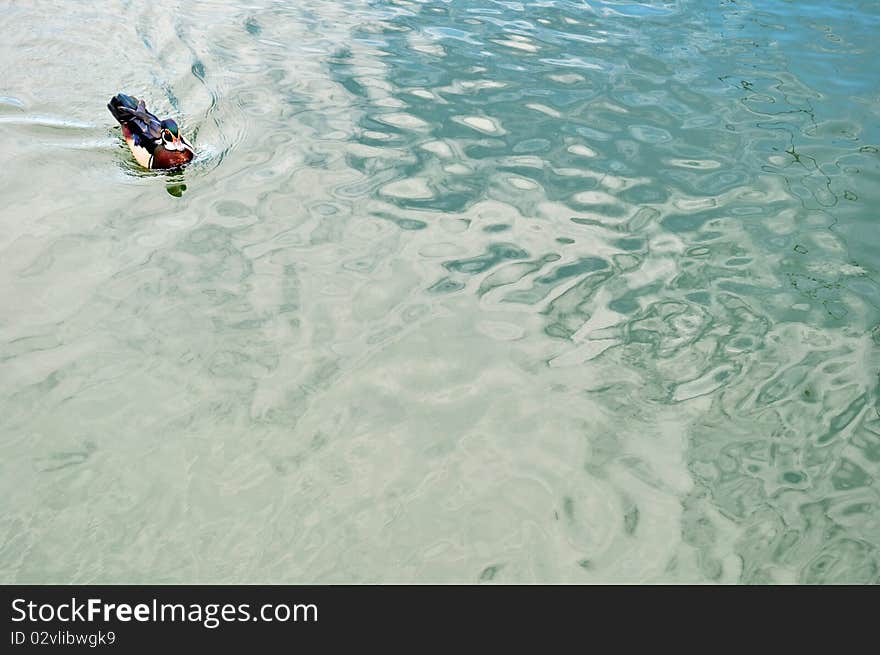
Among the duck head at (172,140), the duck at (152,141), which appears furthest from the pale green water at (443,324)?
the duck head at (172,140)

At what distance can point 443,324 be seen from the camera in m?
4.98

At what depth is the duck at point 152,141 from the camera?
639cm

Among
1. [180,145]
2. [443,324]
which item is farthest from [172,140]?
[443,324]

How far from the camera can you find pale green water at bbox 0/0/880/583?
382 centimetres

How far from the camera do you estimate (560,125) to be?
7289 millimetres

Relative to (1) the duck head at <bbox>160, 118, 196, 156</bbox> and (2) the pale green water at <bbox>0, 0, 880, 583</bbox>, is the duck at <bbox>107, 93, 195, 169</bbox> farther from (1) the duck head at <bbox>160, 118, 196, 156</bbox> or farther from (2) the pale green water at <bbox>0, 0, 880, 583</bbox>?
(2) the pale green water at <bbox>0, 0, 880, 583</bbox>

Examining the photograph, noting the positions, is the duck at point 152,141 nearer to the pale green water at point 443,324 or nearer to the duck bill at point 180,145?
the duck bill at point 180,145

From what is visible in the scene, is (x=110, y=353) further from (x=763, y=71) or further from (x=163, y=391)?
(x=763, y=71)

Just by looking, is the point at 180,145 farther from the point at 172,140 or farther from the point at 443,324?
the point at 443,324

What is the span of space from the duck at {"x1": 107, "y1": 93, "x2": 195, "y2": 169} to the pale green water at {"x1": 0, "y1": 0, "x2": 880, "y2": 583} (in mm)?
143

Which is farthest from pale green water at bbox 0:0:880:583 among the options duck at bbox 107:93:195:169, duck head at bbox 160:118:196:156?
duck head at bbox 160:118:196:156

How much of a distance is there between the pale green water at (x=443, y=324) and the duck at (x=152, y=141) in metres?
0.14

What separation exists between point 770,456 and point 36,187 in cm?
522
